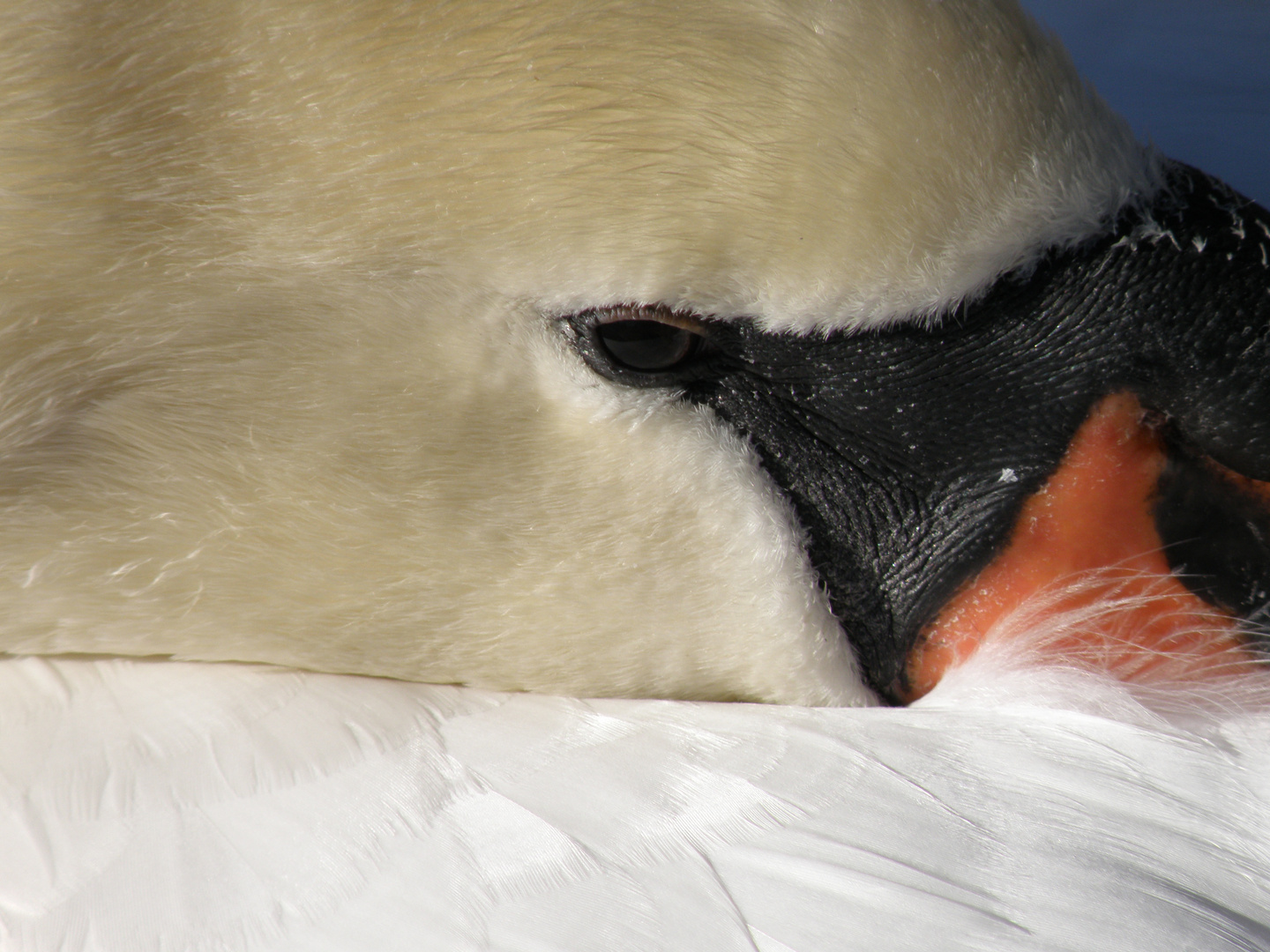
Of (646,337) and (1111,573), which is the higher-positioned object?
(646,337)

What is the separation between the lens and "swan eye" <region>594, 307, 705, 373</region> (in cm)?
172

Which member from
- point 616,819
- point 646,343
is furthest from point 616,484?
point 616,819

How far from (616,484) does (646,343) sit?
162 mm

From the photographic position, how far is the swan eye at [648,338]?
5.65 ft

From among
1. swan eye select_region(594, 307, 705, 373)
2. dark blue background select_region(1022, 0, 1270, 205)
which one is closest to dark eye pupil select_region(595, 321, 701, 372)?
swan eye select_region(594, 307, 705, 373)

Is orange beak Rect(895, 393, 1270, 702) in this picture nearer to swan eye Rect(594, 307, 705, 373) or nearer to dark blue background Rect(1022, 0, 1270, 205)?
swan eye Rect(594, 307, 705, 373)

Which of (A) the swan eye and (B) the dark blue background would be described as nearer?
(A) the swan eye

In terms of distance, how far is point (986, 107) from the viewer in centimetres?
168

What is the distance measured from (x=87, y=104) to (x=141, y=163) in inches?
3.0

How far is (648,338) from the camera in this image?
1.75 metres

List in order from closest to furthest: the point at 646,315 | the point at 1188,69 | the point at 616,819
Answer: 1. the point at 616,819
2. the point at 646,315
3. the point at 1188,69

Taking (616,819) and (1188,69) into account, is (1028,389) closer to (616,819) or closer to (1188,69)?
(616,819)

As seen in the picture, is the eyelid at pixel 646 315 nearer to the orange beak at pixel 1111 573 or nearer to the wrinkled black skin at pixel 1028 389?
the wrinkled black skin at pixel 1028 389

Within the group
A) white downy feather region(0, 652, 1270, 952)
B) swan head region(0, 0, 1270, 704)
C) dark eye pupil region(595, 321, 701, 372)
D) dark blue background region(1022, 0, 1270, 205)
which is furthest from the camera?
dark blue background region(1022, 0, 1270, 205)
